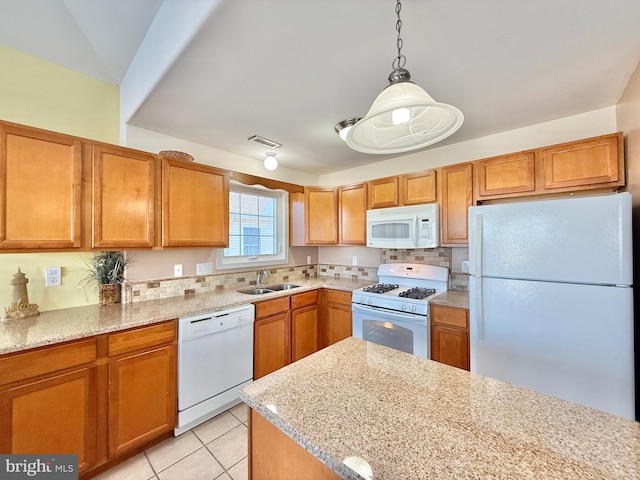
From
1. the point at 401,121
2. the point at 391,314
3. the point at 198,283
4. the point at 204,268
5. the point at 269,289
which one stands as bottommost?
the point at 391,314

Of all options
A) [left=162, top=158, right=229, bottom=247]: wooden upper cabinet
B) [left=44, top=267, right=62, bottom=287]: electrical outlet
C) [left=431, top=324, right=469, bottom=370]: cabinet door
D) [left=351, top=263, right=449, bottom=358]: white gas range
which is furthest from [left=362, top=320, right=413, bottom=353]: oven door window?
[left=44, top=267, right=62, bottom=287]: electrical outlet

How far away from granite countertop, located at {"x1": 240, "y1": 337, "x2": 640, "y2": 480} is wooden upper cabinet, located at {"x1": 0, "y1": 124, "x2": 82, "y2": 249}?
65.4 inches

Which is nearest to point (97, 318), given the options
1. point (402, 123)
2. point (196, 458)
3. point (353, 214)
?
point (196, 458)

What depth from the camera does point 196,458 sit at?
1.75 m

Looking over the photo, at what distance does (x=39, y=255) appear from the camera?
1.83m

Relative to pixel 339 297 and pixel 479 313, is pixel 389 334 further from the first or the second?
pixel 479 313

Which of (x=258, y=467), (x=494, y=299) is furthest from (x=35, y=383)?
(x=494, y=299)

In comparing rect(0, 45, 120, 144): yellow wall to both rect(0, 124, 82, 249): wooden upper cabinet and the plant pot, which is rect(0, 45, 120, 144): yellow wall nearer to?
rect(0, 124, 82, 249): wooden upper cabinet

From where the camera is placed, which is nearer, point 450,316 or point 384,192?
point 450,316

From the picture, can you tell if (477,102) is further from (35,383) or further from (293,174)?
(35,383)

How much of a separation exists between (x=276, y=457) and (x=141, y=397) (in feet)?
4.50

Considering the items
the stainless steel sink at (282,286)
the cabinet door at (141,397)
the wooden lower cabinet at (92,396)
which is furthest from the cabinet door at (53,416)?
the stainless steel sink at (282,286)

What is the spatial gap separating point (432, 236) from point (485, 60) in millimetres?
1410

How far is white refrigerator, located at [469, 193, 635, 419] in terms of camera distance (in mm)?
1456
